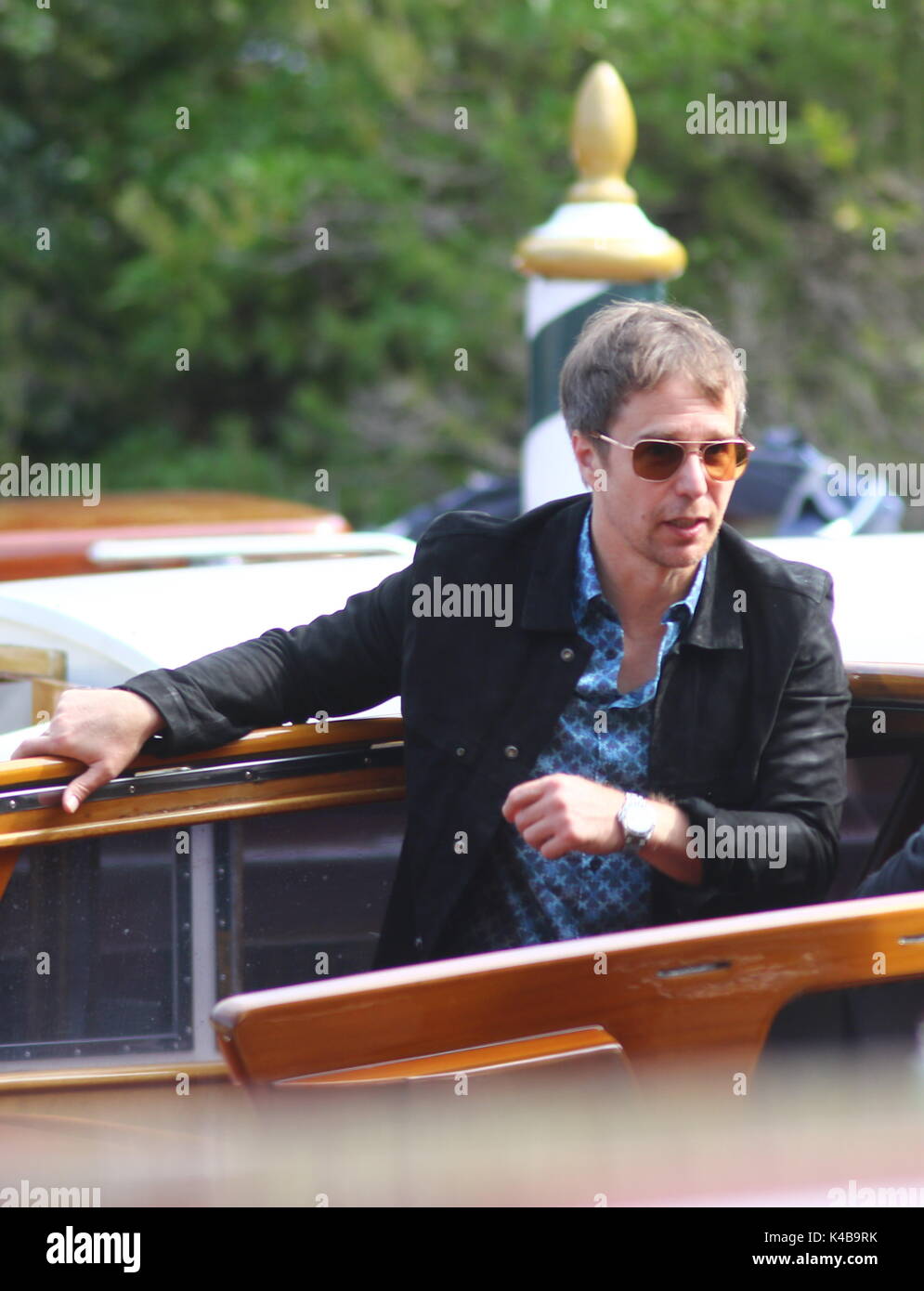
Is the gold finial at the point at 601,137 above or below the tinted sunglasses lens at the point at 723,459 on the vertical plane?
above

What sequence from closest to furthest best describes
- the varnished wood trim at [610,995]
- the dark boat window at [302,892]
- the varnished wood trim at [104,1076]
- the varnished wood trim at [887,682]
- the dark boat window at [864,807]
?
1. the varnished wood trim at [610,995]
2. the varnished wood trim at [104,1076]
3. the dark boat window at [302,892]
4. the varnished wood trim at [887,682]
5. the dark boat window at [864,807]

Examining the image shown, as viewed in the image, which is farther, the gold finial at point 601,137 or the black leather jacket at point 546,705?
the gold finial at point 601,137

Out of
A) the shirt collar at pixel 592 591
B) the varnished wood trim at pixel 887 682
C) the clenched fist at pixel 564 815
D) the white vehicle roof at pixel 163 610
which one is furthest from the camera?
the white vehicle roof at pixel 163 610

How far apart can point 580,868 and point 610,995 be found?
1.61ft

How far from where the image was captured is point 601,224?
462 centimetres

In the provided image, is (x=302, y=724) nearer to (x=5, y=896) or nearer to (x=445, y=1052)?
(x=5, y=896)

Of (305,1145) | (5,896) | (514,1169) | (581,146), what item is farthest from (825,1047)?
(581,146)

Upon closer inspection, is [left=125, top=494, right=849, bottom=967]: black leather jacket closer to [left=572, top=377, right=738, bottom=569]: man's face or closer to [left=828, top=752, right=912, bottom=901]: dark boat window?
[left=572, top=377, right=738, bottom=569]: man's face

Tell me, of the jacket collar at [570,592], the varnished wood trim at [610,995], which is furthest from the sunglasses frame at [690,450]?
the varnished wood trim at [610,995]

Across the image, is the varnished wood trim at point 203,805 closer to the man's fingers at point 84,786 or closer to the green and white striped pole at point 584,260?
the man's fingers at point 84,786

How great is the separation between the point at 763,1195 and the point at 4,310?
10.4 metres

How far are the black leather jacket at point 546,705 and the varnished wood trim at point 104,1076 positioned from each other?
0.31 metres

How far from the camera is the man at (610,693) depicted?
2230 millimetres

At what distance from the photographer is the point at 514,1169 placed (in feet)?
5.79
